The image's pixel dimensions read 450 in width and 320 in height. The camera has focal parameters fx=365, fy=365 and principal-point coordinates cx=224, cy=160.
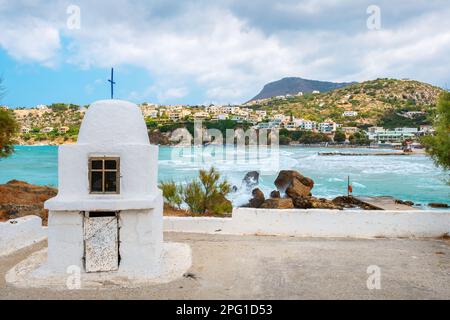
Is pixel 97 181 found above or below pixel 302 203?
above

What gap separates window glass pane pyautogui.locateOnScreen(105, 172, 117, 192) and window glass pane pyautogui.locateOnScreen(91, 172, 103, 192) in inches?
4.2

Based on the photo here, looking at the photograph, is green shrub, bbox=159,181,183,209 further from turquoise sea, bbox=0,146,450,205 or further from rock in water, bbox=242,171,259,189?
rock in water, bbox=242,171,259,189

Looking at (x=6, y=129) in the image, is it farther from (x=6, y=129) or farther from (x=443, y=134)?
(x=443, y=134)

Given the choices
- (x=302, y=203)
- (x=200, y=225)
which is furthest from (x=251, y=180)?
(x=200, y=225)

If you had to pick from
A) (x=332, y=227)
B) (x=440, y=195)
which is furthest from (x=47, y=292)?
(x=440, y=195)

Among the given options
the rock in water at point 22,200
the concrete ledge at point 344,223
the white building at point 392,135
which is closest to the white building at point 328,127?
the white building at point 392,135

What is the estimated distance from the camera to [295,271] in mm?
7312

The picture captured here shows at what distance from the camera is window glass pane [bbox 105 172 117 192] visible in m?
7.07

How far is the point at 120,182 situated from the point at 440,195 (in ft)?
133

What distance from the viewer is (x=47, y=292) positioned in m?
6.29

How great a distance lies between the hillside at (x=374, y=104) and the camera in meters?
112

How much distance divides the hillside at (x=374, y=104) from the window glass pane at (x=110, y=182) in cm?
10912

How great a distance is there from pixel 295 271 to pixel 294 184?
21.9 metres

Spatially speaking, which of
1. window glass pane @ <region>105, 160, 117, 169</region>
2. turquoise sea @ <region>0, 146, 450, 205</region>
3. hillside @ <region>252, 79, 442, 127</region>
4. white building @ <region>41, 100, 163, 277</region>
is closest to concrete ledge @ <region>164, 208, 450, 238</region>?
white building @ <region>41, 100, 163, 277</region>
